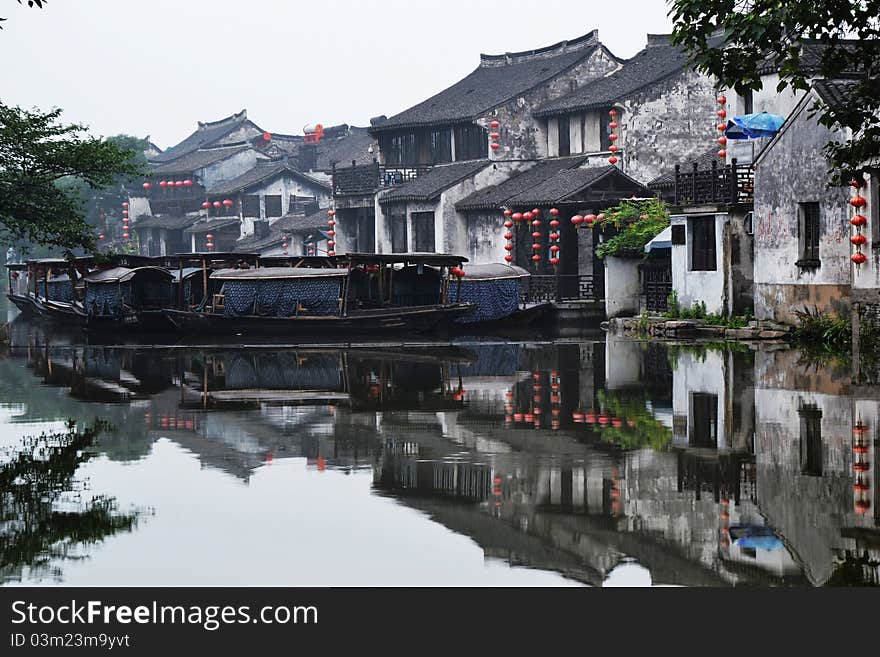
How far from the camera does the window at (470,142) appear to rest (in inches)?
2191

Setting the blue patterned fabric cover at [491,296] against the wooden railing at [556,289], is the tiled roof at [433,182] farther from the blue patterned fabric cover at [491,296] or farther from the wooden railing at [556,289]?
the blue patterned fabric cover at [491,296]

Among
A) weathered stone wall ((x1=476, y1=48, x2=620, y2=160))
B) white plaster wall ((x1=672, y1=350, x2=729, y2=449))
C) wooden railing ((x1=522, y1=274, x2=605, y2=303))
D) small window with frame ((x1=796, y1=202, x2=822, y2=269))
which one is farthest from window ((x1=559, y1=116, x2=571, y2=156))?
white plaster wall ((x1=672, y1=350, x2=729, y2=449))

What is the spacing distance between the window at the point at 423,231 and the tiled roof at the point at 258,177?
64.9 feet

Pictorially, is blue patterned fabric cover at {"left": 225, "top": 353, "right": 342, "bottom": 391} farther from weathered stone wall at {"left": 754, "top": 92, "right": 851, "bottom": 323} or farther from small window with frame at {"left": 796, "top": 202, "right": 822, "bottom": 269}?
small window with frame at {"left": 796, "top": 202, "right": 822, "bottom": 269}

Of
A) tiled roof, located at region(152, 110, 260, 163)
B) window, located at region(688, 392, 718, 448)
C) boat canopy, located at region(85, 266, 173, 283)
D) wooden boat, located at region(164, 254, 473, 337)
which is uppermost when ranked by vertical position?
tiled roof, located at region(152, 110, 260, 163)

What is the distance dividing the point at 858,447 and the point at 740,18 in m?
5.53

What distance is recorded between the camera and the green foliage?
130 ft

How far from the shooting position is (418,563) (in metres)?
8.87

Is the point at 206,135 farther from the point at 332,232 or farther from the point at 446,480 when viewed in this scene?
the point at 446,480

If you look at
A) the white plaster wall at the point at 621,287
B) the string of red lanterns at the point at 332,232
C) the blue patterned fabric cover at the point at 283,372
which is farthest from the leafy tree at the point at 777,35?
the string of red lanterns at the point at 332,232

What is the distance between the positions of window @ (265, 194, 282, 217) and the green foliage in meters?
34.7

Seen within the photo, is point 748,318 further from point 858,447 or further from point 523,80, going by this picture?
point 523,80
